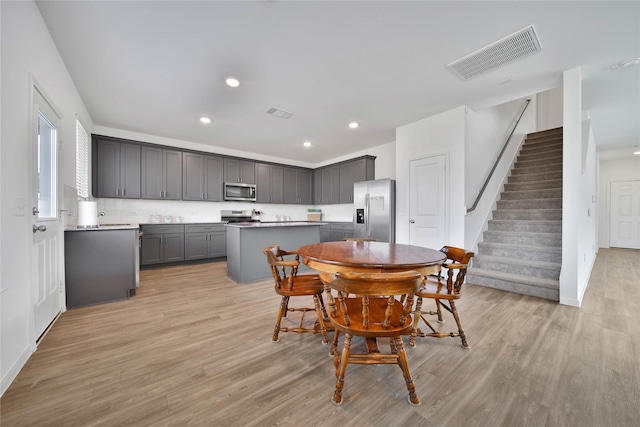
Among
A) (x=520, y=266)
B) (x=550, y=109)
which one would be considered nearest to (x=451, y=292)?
(x=520, y=266)

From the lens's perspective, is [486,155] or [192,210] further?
[192,210]

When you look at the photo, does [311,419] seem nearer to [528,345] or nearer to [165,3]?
[528,345]

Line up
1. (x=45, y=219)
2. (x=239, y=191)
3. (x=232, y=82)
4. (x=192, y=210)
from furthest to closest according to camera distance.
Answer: (x=239, y=191), (x=192, y=210), (x=232, y=82), (x=45, y=219)

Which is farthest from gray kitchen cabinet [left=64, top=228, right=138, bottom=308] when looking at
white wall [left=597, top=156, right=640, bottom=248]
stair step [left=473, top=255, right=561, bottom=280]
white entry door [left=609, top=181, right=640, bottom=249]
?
white entry door [left=609, top=181, right=640, bottom=249]

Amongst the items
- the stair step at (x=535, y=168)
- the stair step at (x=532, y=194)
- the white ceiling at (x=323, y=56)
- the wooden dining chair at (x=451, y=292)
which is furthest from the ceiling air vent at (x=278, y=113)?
the stair step at (x=535, y=168)

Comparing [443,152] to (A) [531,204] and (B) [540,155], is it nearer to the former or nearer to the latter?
(A) [531,204]

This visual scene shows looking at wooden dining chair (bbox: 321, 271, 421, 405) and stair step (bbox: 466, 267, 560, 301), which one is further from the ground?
wooden dining chair (bbox: 321, 271, 421, 405)

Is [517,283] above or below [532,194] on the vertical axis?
below

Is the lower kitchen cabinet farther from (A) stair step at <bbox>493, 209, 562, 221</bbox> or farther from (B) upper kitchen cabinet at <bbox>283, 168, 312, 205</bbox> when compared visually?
(A) stair step at <bbox>493, 209, 562, 221</bbox>

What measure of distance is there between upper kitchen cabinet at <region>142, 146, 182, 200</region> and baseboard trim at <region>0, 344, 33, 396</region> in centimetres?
370

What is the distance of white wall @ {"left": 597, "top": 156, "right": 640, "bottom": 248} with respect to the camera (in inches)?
276

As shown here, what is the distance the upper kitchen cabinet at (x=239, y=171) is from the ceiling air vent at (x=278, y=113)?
2.46 metres

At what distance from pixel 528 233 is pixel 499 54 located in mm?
2893

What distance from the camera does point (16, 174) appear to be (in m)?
1.70
